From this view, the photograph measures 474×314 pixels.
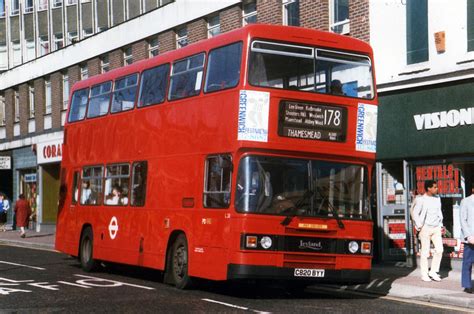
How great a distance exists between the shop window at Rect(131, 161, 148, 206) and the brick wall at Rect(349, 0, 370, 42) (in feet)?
23.1

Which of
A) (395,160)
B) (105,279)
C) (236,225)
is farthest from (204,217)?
(395,160)

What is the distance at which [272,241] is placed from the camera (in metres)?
13.0

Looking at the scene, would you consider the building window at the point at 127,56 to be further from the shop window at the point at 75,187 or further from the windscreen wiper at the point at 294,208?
the windscreen wiper at the point at 294,208

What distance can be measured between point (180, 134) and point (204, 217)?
177cm

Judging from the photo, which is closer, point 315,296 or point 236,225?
point 236,225

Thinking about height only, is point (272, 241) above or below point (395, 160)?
below

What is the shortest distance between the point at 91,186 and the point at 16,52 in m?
28.4

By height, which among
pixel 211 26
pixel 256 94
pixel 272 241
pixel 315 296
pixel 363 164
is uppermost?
pixel 211 26

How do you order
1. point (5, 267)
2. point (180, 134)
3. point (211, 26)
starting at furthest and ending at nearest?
point (211, 26) → point (5, 267) → point (180, 134)

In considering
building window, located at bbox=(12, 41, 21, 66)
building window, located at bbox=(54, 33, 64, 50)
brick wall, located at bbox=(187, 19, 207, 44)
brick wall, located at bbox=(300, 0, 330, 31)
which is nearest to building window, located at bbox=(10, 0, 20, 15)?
building window, located at bbox=(12, 41, 21, 66)

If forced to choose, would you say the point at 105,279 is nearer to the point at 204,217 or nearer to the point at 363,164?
the point at 204,217

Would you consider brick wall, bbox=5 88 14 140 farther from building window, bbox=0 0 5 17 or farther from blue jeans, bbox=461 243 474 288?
blue jeans, bbox=461 243 474 288

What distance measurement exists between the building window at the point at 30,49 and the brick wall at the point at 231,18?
19227 millimetres

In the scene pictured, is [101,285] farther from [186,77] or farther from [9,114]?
[9,114]
